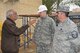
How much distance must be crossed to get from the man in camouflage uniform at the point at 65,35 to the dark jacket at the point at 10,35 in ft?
5.49

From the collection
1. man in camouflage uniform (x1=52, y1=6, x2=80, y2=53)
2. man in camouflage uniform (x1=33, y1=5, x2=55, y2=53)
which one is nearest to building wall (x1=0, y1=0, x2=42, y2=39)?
man in camouflage uniform (x1=33, y1=5, x2=55, y2=53)

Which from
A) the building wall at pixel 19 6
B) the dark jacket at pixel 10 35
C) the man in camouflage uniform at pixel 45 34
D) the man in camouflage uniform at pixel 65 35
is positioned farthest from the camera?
the building wall at pixel 19 6

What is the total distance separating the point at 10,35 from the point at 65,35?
2007 millimetres

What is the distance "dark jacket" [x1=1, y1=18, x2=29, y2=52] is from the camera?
8172 millimetres

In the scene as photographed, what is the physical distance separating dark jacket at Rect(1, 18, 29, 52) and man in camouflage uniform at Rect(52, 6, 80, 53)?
167 cm

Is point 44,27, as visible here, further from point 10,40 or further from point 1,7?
point 1,7

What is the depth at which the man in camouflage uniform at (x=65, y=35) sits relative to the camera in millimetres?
6504

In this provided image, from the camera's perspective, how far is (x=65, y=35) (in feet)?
21.7

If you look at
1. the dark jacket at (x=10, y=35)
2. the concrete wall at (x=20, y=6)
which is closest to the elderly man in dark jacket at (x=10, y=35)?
the dark jacket at (x=10, y=35)

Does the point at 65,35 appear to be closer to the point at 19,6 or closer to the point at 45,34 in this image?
the point at 45,34

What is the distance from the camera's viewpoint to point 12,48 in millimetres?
8289

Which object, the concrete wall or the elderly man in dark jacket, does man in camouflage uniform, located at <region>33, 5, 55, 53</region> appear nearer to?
the elderly man in dark jacket

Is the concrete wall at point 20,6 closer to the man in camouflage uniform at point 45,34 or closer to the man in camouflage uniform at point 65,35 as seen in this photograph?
the man in camouflage uniform at point 45,34

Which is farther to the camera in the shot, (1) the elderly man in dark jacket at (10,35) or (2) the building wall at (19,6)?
(2) the building wall at (19,6)
